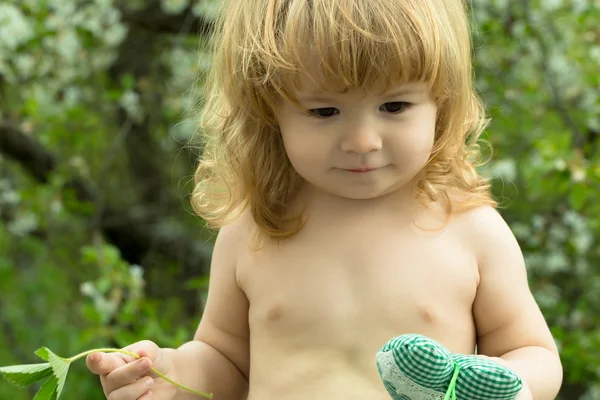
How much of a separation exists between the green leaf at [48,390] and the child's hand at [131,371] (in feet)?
0.23

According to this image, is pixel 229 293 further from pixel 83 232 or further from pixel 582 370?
pixel 83 232

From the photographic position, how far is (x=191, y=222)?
11.9 ft

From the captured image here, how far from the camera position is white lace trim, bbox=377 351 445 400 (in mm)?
1111

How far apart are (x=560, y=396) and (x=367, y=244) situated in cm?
226

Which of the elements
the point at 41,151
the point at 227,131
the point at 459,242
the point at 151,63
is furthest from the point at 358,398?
the point at 151,63

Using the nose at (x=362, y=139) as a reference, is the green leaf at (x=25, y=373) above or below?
below

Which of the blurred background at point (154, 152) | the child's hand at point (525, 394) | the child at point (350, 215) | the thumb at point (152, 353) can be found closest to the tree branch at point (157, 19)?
the blurred background at point (154, 152)

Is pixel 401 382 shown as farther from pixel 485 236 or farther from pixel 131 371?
pixel 131 371

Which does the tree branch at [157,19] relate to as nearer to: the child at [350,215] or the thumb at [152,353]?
the child at [350,215]

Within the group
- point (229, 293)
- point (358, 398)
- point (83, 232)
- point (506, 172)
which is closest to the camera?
point (358, 398)

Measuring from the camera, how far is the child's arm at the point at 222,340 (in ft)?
4.75

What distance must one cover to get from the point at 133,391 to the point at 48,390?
0.14 meters

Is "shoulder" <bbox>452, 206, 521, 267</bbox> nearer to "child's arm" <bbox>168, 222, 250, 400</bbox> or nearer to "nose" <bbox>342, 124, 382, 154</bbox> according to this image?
"nose" <bbox>342, 124, 382, 154</bbox>

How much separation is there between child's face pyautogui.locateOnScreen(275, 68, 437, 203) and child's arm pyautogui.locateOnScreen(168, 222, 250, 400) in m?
0.22
